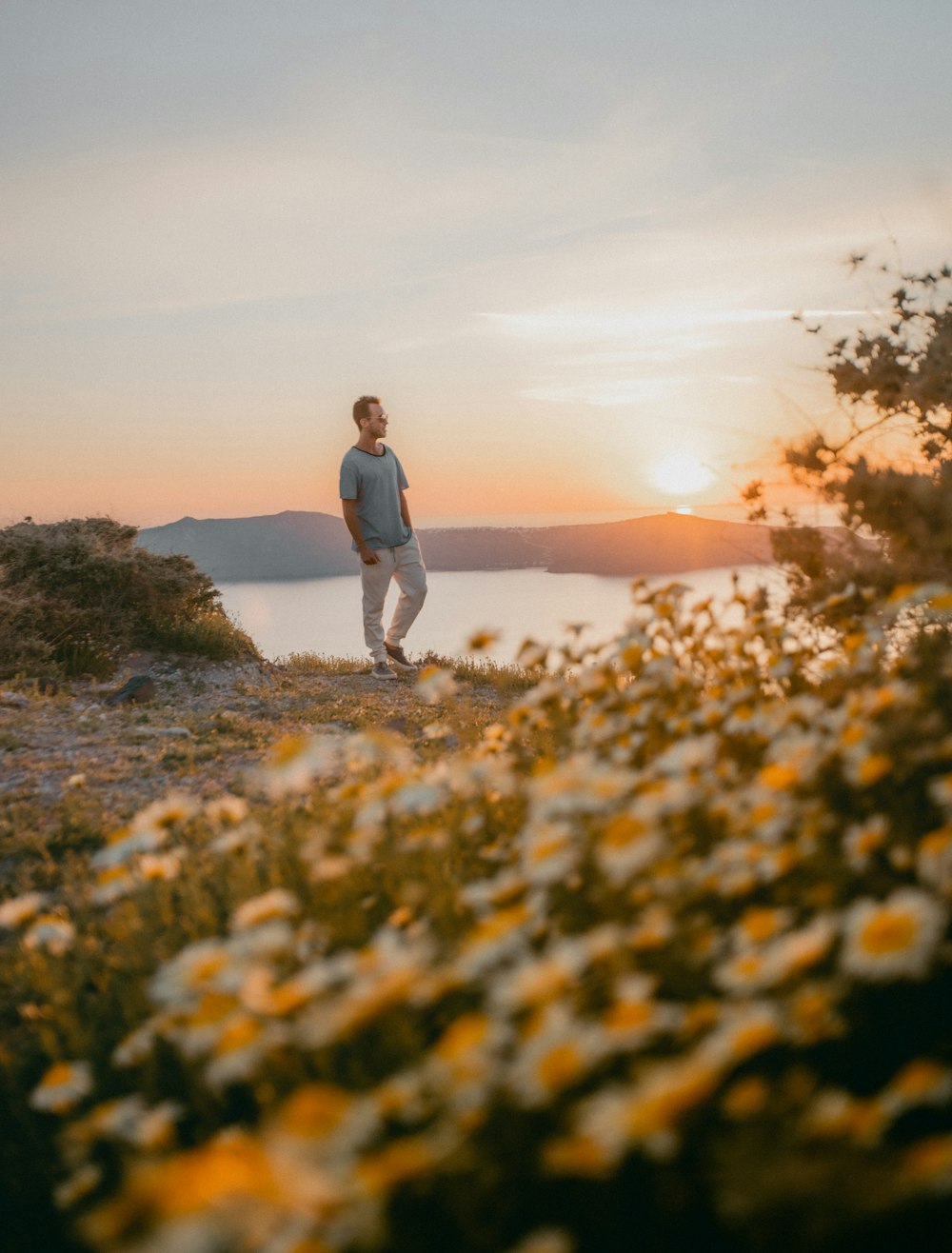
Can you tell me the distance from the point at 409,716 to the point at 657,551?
2658 millimetres

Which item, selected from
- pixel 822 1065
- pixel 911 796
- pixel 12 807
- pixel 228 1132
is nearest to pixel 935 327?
pixel 911 796

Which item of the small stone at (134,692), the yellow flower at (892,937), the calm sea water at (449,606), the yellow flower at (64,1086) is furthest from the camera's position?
the small stone at (134,692)

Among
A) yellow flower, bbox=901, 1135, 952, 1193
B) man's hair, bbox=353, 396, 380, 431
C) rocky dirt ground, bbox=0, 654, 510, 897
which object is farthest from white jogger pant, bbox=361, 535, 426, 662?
yellow flower, bbox=901, 1135, 952, 1193

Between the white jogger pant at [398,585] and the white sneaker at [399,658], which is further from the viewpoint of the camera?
the white sneaker at [399,658]

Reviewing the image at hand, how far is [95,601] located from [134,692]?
8.01 ft

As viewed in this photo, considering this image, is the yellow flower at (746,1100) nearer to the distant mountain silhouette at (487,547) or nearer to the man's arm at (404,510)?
the distant mountain silhouette at (487,547)

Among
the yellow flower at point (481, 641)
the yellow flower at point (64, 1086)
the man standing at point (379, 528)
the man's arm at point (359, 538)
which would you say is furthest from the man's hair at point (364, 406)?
the yellow flower at point (64, 1086)

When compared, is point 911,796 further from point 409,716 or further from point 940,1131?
point 409,716

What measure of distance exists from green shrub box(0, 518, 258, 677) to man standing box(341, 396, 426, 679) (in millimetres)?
1751

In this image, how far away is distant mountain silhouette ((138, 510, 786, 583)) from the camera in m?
5.15

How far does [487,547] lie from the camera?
17.4 meters

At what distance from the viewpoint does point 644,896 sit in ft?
5.93

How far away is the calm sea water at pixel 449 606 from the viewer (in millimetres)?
4656

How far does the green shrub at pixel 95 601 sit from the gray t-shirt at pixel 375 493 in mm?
2273
